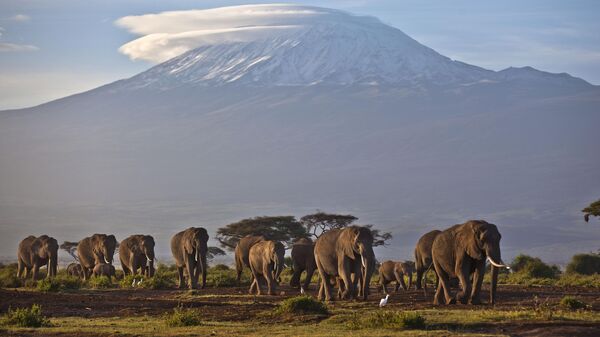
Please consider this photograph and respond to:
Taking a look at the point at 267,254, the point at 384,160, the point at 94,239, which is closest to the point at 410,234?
the point at 384,160

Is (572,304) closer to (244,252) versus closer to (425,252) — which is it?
(425,252)

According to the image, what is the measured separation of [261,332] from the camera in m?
19.9

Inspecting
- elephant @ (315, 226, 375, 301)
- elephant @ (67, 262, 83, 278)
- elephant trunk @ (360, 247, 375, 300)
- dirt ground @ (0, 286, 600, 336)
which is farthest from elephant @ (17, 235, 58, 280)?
elephant trunk @ (360, 247, 375, 300)

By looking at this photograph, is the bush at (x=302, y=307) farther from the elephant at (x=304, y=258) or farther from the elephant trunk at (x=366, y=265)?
the elephant at (x=304, y=258)

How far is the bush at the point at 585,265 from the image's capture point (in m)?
49.9

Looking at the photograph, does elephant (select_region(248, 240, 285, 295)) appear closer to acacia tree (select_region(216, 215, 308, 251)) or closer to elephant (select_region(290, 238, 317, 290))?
elephant (select_region(290, 238, 317, 290))

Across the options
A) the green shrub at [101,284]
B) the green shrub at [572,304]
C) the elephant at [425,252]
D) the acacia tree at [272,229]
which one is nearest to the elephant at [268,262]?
the elephant at [425,252]

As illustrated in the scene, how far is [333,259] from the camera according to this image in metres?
28.1

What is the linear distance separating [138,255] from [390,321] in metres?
23.3

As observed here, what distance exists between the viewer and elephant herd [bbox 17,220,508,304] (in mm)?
24422

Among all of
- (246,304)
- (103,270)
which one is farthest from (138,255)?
(246,304)

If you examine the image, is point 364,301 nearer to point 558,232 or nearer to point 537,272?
point 537,272

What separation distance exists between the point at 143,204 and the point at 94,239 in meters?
132

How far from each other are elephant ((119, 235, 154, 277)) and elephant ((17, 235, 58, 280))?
2494mm
